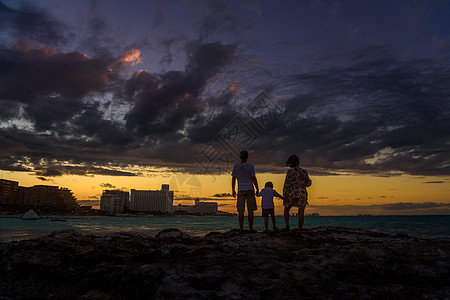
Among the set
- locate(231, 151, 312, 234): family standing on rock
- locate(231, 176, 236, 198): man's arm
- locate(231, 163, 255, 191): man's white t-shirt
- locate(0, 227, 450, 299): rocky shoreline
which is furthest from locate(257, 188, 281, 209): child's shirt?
locate(0, 227, 450, 299): rocky shoreline

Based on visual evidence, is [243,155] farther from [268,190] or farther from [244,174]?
[268,190]

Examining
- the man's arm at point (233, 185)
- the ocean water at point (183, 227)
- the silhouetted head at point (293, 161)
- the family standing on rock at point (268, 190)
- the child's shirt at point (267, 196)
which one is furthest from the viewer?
the ocean water at point (183, 227)

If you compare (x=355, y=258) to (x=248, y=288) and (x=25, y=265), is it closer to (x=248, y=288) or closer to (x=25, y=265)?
(x=248, y=288)

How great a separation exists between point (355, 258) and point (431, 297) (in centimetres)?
176

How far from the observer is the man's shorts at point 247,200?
10.7 meters

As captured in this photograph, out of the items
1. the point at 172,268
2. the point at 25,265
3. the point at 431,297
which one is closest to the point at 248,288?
the point at 172,268

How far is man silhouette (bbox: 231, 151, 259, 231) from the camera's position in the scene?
1058 cm

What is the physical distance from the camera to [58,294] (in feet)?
17.0

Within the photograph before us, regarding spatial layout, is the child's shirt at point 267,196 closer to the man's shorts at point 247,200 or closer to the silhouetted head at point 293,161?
the man's shorts at point 247,200

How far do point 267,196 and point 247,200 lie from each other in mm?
934

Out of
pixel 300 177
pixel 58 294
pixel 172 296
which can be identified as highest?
pixel 300 177

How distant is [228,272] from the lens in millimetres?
4988

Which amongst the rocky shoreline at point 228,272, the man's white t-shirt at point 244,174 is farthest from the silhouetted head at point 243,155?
the rocky shoreline at point 228,272

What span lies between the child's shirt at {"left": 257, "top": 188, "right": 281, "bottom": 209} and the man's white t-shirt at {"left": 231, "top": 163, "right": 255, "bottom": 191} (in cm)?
82
